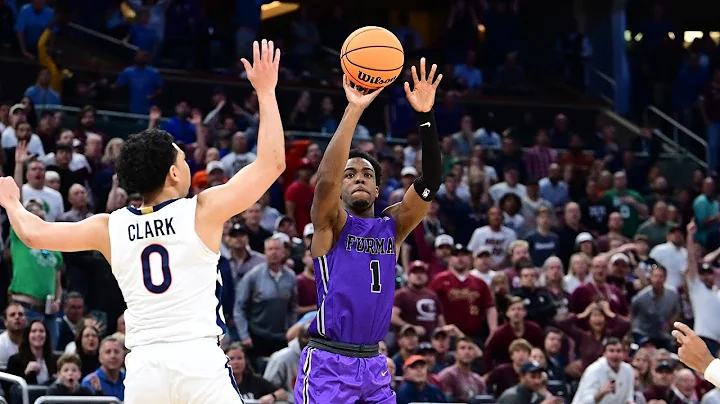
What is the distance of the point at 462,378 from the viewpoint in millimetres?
13828

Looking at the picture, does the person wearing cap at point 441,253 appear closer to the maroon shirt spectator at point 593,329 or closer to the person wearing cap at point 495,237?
the person wearing cap at point 495,237

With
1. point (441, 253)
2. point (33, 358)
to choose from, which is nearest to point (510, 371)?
point (441, 253)

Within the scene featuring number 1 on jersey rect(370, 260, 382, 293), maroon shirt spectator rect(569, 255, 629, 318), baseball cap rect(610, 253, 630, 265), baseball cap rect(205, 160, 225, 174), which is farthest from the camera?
baseball cap rect(610, 253, 630, 265)

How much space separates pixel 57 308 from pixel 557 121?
36.4 ft

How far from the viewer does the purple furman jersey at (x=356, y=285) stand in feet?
25.2

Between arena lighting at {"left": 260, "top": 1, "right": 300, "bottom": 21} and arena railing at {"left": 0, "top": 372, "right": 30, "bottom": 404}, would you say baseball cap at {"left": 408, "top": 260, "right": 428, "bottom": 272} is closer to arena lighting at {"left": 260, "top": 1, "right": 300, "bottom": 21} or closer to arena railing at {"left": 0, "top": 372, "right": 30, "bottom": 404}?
arena railing at {"left": 0, "top": 372, "right": 30, "bottom": 404}

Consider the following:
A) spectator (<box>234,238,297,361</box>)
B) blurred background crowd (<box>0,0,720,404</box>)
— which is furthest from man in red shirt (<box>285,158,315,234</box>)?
spectator (<box>234,238,297,361</box>)

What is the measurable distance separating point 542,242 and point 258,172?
11.7 metres

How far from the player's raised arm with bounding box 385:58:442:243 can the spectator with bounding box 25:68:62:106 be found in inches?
429

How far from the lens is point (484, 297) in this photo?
1524 centimetres

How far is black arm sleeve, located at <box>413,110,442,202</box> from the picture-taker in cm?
797

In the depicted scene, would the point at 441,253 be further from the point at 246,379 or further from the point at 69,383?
the point at 69,383

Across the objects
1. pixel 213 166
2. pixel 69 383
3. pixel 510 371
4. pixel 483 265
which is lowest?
pixel 510 371

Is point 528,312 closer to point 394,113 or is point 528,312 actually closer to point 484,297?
point 484,297
